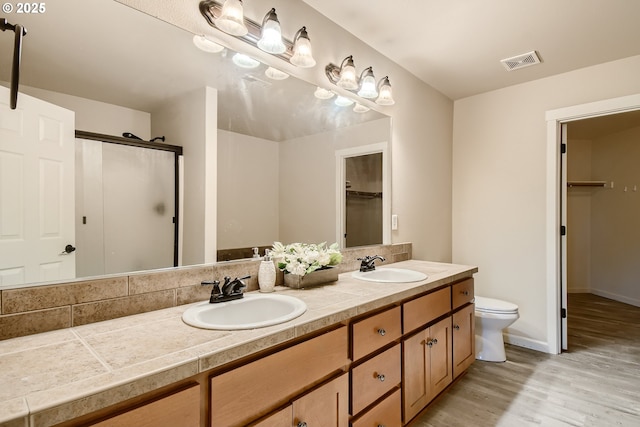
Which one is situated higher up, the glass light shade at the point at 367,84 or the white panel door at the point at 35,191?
the glass light shade at the point at 367,84

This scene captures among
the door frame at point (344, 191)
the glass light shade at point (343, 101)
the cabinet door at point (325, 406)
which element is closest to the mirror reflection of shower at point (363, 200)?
the door frame at point (344, 191)

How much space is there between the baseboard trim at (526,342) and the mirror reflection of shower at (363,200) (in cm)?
171

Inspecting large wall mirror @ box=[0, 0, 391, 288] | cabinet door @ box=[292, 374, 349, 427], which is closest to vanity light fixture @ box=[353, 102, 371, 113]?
large wall mirror @ box=[0, 0, 391, 288]

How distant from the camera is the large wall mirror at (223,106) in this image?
1.11m

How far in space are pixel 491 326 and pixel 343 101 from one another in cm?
214

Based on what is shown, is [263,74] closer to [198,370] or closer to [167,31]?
[167,31]

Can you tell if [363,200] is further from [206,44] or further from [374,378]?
[206,44]

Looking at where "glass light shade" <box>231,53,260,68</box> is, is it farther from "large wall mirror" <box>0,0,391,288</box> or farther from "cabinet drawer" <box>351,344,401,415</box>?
"cabinet drawer" <box>351,344,401,415</box>

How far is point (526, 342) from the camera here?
9.60ft

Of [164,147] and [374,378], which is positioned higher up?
[164,147]

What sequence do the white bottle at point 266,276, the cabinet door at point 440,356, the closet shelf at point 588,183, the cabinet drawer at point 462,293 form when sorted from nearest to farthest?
1. the white bottle at point 266,276
2. the cabinet door at point 440,356
3. the cabinet drawer at point 462,293
4. the closet shelf at point 588,183

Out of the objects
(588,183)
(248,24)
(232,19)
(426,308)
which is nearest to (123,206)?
(232,19)

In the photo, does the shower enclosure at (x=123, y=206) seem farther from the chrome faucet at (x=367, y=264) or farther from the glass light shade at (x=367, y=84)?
the glass light shade at (x=367, y=84)

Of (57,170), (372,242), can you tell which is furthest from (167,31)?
(372,242)
